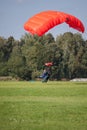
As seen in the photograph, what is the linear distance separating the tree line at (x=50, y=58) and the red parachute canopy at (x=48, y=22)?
176ft

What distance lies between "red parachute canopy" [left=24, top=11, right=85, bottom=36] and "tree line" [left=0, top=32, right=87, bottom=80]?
5370 centimetres

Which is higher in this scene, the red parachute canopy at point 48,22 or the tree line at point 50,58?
the red parachute canopy at point 48,22

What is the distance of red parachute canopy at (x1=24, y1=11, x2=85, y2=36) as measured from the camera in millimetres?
31297

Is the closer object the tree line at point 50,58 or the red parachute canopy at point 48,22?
the red parachute canopy at point 48,22

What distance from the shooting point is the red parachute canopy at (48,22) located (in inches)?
1232

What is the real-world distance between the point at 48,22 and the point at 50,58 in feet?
208

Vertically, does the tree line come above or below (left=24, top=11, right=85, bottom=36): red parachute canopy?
below

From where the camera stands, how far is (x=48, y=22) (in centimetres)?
3120

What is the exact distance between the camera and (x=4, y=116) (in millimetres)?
13281

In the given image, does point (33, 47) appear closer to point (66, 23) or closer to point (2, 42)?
point (2, 42)

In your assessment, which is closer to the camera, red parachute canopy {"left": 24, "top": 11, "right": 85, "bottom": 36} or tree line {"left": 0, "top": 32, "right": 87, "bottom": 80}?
red parachute canopy {"left": 24, "top": 11, "right": 85, "bottom": 36}

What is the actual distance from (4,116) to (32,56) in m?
79.1

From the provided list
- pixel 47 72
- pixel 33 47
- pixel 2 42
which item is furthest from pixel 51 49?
pixel 47 72

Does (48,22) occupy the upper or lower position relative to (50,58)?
upper
